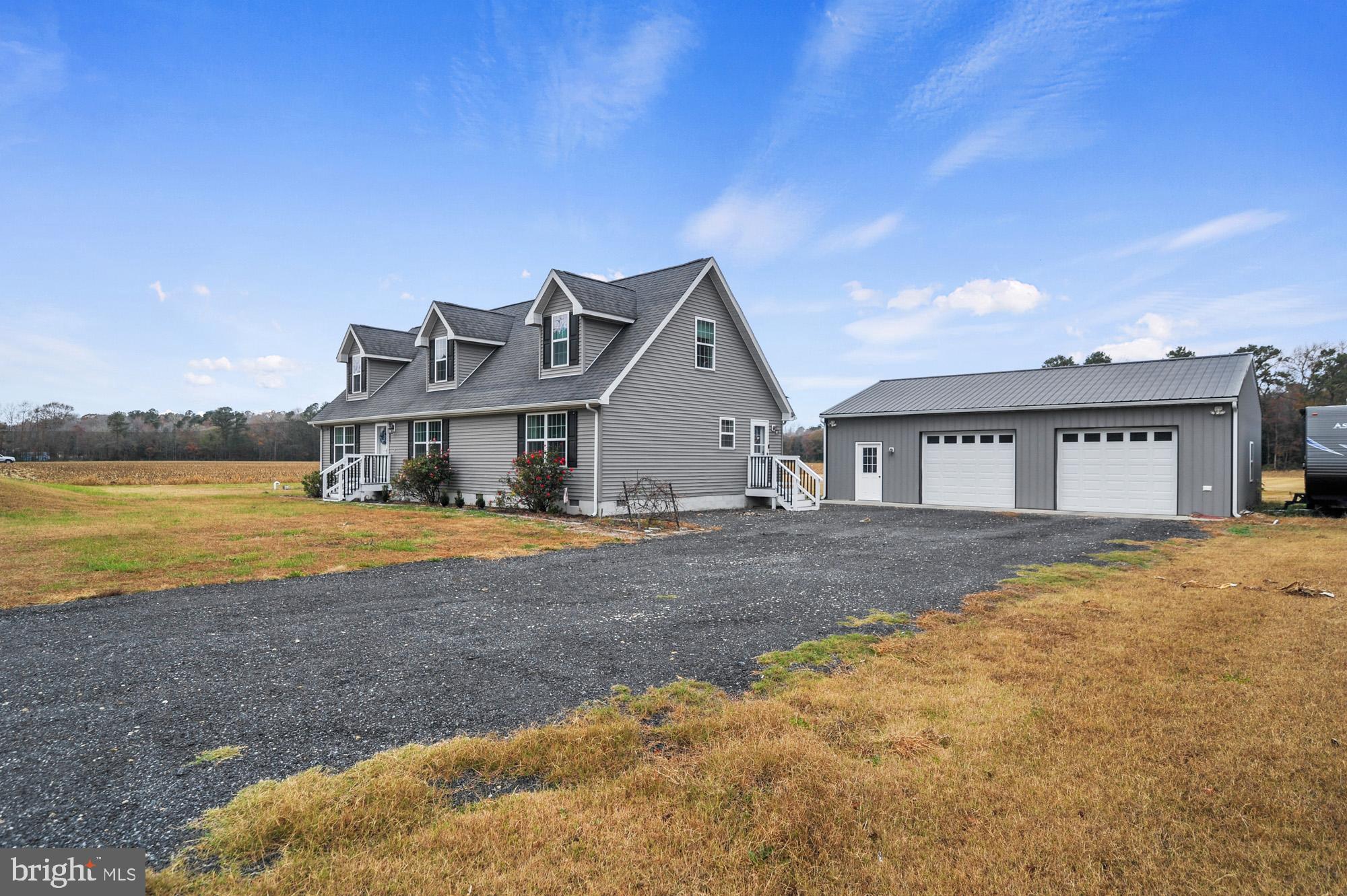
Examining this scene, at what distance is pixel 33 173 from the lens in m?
15.1

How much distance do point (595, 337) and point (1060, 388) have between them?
1376 centimetres

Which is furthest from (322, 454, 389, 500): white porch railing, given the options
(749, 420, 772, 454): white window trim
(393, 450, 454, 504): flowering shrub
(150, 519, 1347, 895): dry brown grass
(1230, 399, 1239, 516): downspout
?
(1230, 399, 1239, 516): downspout

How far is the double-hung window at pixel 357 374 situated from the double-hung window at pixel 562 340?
11.2 meters

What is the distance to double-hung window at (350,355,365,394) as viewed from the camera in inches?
1000

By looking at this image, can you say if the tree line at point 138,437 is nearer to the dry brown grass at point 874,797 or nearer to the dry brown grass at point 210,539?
the dry brown grass at point 210,539

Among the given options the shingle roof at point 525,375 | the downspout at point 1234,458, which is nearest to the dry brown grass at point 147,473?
the shingle roof at point 525,375

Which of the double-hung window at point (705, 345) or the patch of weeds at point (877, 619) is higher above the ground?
the double-hung window at point (705, 345)

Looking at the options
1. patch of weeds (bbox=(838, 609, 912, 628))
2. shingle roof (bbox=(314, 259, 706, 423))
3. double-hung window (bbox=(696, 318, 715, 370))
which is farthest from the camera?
double-hung window (bbox=(696, 318, 715, 370))

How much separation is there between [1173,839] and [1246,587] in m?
6.92

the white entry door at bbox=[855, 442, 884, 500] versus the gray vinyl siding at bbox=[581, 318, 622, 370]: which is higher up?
the gray vinyl siding at bbox=[581, 318, 622, 370]

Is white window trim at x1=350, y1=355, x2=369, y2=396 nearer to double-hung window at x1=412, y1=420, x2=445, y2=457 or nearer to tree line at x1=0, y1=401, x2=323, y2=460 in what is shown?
double-hung window at x1=412, y1=420, x2=445, y2=457

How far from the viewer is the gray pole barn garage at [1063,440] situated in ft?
54.0

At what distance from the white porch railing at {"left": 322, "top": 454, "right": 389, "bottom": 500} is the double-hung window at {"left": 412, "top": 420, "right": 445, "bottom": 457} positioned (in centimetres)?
185

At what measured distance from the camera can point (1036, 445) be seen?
61.6ft
